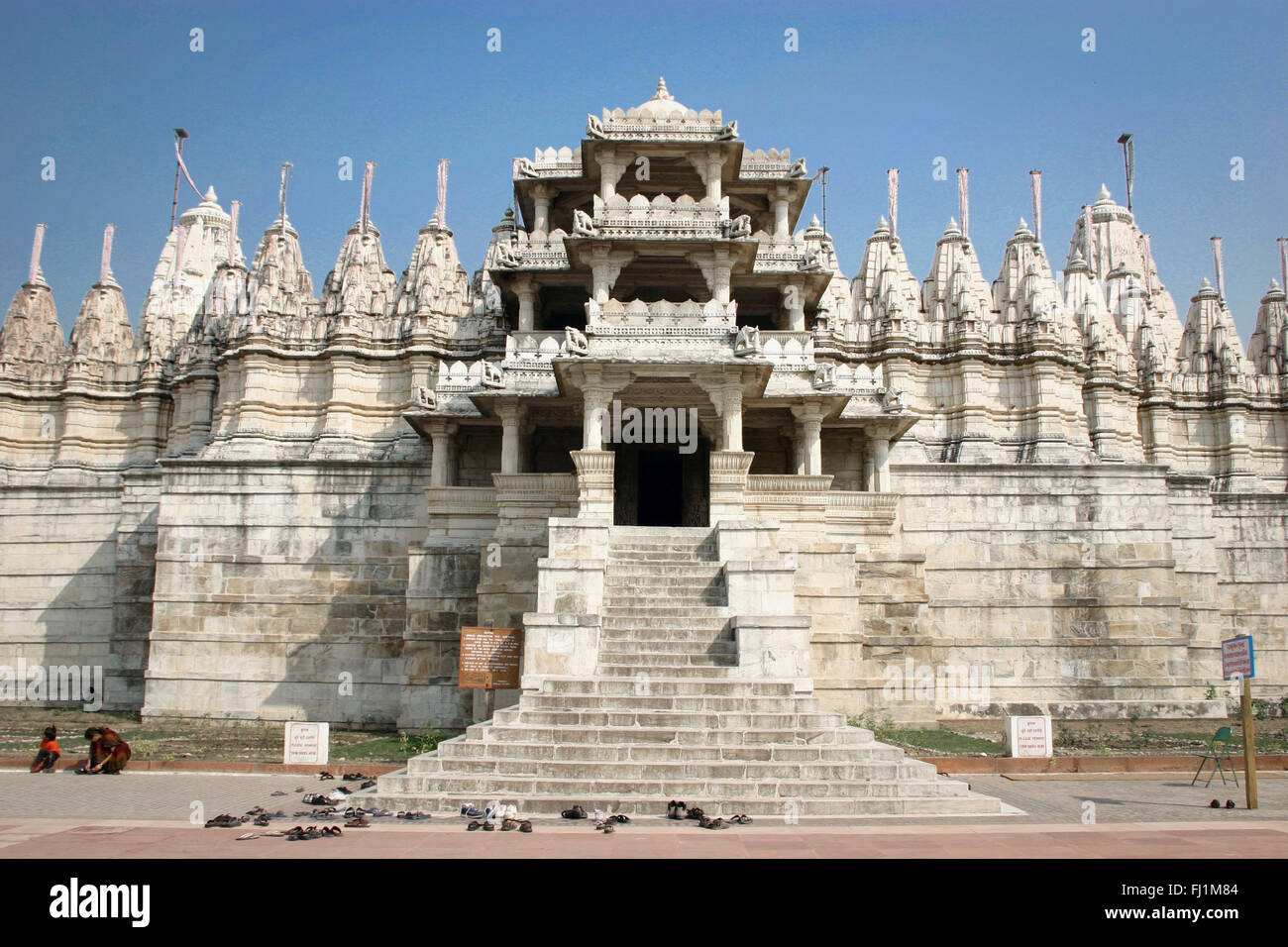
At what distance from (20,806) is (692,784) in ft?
29.8

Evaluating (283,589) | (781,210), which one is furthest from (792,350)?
(283,589)

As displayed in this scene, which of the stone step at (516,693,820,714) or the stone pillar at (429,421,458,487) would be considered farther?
the stone pillar at (429,421,458,487)

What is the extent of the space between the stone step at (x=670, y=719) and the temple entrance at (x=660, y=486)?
30.8 ft

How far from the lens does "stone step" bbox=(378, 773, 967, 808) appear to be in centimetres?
1341

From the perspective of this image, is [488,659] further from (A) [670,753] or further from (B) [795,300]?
(B) [795,300]

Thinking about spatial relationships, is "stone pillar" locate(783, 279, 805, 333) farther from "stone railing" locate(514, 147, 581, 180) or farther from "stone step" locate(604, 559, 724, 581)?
"stone step" locate(604, 559, 724, 581)

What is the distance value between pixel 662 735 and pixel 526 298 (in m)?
15.6

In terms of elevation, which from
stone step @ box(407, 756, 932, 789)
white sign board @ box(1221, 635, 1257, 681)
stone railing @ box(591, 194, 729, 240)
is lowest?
stone step @ box(407, 756, 932, 789)

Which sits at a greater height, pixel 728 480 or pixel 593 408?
pixel 593 408

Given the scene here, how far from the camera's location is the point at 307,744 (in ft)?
58.7

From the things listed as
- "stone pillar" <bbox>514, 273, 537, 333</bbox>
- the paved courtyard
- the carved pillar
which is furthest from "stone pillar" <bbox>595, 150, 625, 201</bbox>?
the paved courtyard

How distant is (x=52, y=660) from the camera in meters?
32.9

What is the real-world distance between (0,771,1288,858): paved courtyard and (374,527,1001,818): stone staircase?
26.1 inches
